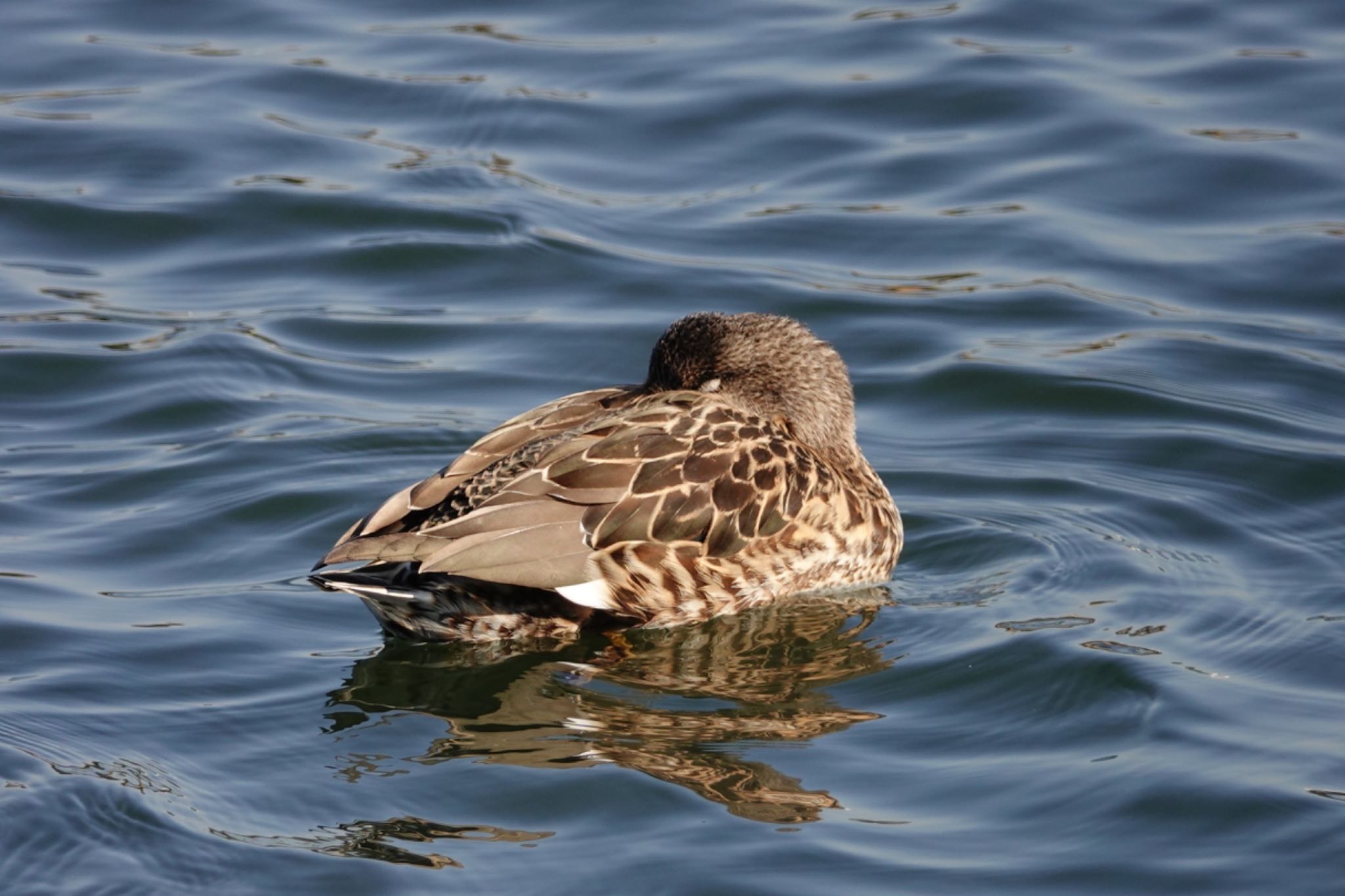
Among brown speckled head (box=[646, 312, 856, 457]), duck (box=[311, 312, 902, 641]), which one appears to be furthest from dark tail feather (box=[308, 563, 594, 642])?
brown speckled head (box=[646, 312, 856, 457])

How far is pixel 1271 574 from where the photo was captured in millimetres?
8039

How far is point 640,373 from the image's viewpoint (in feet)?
34.8

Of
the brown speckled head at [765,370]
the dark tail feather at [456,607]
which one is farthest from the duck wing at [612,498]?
the brown speckled head at [765,370]

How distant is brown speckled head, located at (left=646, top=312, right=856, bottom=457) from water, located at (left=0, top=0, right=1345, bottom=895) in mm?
Answer: 779

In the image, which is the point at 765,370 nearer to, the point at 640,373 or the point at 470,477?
the point at 470,477

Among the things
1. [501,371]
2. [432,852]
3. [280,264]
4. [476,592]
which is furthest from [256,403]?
[432,852]

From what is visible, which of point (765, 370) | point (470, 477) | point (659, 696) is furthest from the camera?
point (765, 370)

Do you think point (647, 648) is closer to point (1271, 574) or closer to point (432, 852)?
point (432, 852)

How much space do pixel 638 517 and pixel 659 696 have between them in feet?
2.46

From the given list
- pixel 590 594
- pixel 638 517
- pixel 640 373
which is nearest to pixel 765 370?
pixel 638 517

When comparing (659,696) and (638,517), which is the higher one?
(638,517)

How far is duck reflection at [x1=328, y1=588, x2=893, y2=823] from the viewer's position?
635cm

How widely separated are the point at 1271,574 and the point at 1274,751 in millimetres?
1641

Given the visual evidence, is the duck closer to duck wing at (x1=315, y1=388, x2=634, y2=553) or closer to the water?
duck wing at (x1=315, y1=388, x2=634, y2=553)
